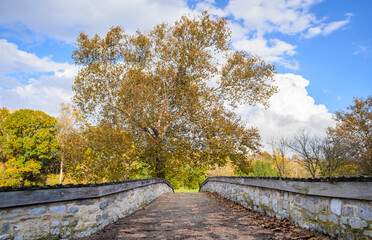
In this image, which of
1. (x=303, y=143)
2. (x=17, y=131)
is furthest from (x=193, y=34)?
(x=17, y=131)

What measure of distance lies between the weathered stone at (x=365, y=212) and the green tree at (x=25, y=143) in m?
30.5

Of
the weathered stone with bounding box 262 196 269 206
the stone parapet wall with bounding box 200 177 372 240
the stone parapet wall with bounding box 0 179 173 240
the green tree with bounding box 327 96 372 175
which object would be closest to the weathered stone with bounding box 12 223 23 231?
the stone parapet wall with bounding box 0 179 173 240

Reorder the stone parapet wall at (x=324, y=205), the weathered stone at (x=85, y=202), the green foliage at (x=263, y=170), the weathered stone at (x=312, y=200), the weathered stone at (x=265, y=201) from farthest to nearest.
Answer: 1. the green foliage at (x=263, y=170)
2. the weathered stone at (x=265, y=201)
3. the weathered stone at (x=85, y=202)
4. the weathered stone at (x=312, y=200)
5. the stone parapet wall at (x=324, y=205)

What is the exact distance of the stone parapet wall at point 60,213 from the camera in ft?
10.6

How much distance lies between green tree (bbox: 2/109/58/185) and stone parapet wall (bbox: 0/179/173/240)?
26.2m

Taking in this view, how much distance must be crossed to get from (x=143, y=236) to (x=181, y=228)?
0.88m

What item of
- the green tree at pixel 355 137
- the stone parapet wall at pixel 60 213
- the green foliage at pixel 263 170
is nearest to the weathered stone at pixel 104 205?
the stone parapet wall at pixel 60 213

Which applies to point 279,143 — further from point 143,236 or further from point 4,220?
point 4,220

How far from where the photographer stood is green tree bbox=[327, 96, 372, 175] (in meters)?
20.4

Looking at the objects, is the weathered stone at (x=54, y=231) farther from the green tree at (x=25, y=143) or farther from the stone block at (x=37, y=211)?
the green tree at (x=25, y=143)

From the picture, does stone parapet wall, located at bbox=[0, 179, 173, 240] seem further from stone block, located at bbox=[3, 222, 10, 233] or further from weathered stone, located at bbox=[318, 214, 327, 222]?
weathered stone, located at bbox=[318, 214, 327, 222]

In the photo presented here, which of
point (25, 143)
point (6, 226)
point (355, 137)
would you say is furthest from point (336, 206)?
point (25, 143)

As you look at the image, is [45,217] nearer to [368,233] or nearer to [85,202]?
[85,202]

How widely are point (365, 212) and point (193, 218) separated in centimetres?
391
